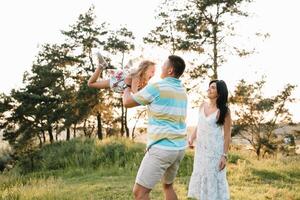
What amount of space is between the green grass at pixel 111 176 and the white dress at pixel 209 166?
2307 mm

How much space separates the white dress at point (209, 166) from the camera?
6.47 meters

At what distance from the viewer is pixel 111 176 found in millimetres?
14039

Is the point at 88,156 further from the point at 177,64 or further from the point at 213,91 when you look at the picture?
the point at 177,64

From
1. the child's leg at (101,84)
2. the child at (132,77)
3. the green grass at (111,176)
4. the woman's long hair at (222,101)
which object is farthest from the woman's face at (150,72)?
the green grass at (111,176)

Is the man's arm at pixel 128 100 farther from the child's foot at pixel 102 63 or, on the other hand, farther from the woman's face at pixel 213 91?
the woman's face at pixel 213 91

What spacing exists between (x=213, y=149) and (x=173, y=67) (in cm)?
173

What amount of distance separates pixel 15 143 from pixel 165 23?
1085cm

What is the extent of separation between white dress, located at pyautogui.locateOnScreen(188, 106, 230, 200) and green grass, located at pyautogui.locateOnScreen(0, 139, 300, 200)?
7.57 feet

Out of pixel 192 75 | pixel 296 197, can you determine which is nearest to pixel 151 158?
pixel 296 197

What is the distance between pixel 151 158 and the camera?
5016mm

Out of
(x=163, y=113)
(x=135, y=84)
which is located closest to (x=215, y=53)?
(x=135, y=84)

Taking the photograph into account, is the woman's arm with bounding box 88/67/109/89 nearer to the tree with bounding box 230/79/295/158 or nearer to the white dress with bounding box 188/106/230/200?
the white dress with bounding box 188/106/230/200

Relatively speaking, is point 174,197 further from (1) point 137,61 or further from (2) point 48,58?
(2) point 48,58

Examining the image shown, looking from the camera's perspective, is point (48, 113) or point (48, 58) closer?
point (48, 113)
